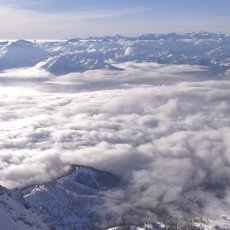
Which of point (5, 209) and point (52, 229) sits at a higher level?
point (5, 209)

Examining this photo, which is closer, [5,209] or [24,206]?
[5,209]

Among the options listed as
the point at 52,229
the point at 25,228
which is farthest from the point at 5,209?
the point at 52,229

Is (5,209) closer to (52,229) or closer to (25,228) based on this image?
(25,228)

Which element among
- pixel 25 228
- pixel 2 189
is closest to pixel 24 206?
pixel 2 189

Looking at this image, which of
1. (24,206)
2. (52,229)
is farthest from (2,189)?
(52,229)

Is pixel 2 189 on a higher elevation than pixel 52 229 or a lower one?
higher

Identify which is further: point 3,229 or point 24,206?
point 24,206

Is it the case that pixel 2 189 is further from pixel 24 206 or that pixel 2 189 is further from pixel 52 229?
pixel 52 229
